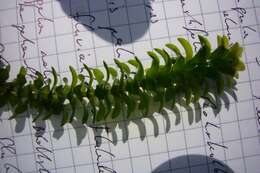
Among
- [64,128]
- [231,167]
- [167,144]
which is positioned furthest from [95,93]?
[231,167]

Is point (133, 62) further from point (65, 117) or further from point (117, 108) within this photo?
point (65, 117)

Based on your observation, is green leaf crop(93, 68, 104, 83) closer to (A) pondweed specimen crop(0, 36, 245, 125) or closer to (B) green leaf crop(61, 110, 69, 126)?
(A) pondweed specimen crop(0, 36, 245, 125)

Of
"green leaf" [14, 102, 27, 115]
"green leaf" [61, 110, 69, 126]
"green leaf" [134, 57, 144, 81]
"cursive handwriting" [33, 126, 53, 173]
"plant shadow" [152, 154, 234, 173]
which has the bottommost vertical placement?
"plant shadow" [152, 154, 234, 173]

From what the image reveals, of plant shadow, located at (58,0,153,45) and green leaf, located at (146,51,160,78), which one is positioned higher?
plant shadow, located at (58,0,153,45)

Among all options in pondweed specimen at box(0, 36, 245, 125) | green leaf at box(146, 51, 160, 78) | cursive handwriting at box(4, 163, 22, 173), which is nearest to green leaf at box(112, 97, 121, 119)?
pondweed specimen at box(0, 36, 245, 125)

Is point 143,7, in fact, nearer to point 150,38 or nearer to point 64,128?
point 150,38

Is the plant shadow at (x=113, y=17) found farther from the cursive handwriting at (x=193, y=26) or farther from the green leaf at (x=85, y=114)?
the green leaf at (x=85, y=114)

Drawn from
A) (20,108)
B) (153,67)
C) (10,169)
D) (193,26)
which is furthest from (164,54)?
(10,169)
